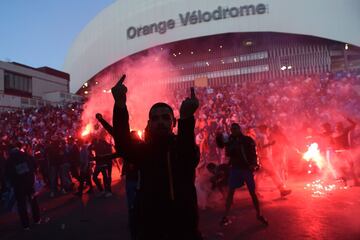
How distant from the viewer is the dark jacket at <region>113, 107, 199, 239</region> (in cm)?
203

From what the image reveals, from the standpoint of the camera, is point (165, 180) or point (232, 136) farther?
point (232, 136)

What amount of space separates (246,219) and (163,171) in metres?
4.40

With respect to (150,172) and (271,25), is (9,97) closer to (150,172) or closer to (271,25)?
(271,25)

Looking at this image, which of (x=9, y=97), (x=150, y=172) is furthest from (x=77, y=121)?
(x=150, y=172)

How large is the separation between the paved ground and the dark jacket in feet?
11.0

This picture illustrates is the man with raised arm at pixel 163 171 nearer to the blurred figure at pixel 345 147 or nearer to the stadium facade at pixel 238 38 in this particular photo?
the blurred figure at pixel 345 147

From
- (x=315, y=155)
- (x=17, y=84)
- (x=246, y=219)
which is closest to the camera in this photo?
(x=246, y=219)

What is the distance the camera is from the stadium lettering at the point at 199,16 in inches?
1693

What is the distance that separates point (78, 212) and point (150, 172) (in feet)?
19.7

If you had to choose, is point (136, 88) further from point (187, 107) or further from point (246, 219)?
point (187, 107)

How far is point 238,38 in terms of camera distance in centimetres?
4309

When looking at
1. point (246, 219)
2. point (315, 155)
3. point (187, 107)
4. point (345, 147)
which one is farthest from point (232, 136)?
point (315, 155)

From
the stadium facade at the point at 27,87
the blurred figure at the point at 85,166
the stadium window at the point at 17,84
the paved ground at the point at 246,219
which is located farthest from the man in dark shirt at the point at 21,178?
the stadium window at the point at 17,84

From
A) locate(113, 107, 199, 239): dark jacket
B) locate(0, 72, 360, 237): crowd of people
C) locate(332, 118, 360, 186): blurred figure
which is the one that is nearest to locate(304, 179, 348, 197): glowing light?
locate(332, 118, 360, 186): blurred figure
